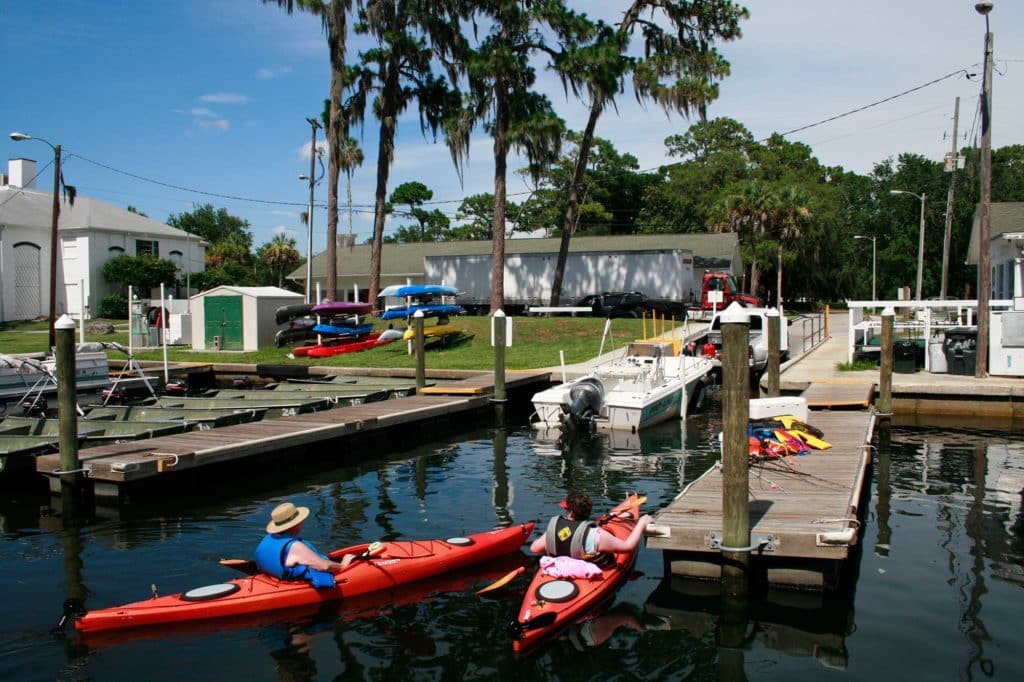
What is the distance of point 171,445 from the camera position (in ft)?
48.3

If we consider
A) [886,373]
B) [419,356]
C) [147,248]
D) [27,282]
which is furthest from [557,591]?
[147,248]

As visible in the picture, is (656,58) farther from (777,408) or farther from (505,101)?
(777,408)

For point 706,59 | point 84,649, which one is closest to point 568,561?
point 84,649

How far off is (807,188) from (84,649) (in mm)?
68136

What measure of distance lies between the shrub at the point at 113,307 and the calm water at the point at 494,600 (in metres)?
37.0

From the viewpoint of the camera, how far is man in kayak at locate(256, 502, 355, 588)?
891 cm

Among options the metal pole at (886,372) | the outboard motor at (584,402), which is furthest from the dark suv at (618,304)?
the metal pole at (886,372)

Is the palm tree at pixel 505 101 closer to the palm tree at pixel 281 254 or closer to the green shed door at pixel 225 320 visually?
the green shed door at pixel 225 320

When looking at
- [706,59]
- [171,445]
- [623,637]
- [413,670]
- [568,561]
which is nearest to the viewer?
[413,670]

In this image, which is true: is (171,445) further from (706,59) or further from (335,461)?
(706,59)

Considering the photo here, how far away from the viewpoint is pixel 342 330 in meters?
33.2

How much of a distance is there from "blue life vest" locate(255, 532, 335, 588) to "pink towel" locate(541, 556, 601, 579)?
224cm

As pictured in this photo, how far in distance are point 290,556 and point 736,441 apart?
15.4 feet

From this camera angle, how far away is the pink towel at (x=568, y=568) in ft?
29.0
